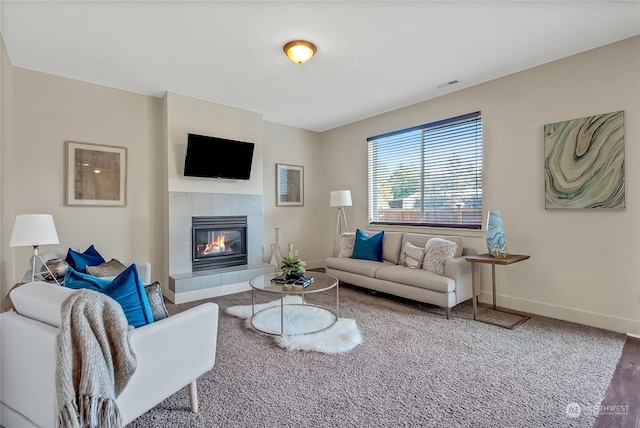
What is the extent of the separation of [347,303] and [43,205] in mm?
3728

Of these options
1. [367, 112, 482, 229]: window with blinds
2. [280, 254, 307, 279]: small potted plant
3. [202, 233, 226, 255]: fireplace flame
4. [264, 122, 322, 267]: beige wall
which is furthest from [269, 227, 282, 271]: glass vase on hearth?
[280, 254, 307, 279]: small potted plant

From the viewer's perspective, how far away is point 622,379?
2.18 meters

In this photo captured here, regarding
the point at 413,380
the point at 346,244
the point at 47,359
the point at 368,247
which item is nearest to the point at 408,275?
the point at 368,247

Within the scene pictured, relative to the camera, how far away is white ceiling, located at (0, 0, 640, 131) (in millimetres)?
2494

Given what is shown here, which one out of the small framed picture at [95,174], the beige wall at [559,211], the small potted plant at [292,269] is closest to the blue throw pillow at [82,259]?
the small framed picture at [95,174]

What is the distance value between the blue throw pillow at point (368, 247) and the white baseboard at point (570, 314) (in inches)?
55.1

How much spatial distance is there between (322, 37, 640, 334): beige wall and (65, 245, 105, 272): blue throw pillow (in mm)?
4486

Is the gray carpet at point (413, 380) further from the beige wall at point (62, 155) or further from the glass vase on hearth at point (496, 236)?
the beige wall at point (62, 155)

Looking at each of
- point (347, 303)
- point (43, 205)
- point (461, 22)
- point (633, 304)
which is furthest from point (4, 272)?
point (633, 304)

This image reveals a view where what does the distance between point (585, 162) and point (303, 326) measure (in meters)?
3.24

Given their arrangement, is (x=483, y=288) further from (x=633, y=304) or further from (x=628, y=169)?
(x=628, y=169)

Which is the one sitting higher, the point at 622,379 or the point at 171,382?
the point at 171,382

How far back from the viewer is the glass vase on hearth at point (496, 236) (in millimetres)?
3396

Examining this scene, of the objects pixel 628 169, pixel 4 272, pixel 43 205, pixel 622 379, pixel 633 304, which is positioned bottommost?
pixel 622 379
